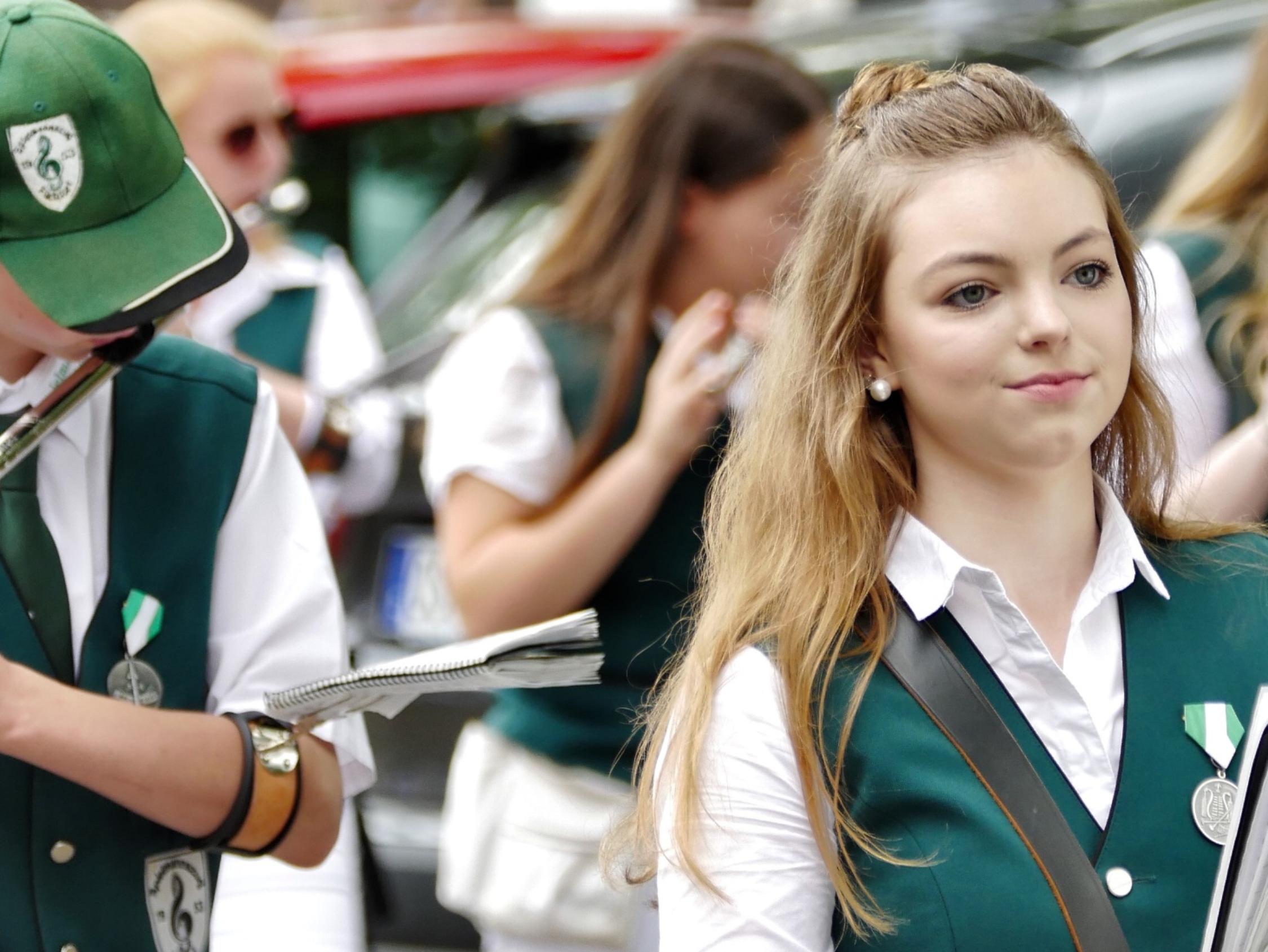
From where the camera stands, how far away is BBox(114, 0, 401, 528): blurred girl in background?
11.2ft

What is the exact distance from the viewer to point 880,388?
1928 millimetres

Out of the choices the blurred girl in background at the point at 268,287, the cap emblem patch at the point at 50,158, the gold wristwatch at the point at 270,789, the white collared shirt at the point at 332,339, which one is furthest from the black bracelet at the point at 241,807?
the white collared shirt at the point at 332,339

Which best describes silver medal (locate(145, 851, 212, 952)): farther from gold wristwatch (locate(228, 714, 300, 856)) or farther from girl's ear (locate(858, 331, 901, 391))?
girl's ear (locate(858, 331, 901, 391))

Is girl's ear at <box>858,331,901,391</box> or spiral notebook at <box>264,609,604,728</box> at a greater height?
girl's ear at <box>858,331,901,391</box>

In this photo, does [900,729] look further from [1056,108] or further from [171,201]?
[171,201]

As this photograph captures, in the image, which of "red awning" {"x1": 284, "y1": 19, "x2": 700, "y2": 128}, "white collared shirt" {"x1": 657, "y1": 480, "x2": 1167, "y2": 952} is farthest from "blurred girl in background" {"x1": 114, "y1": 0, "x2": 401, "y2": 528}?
"white collared shirt" {"x1": 657, "y1": 480, "x2": 1167, "y2": 952}

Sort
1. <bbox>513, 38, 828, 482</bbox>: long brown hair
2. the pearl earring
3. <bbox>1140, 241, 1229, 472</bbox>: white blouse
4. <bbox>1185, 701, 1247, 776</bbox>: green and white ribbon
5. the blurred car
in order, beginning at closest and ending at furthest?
<bbox>1185, 701, 1247, 776</bbox>: green and white ribbon < the pearl earring < <bbox>1140, 241, 1229, 472</bbox>: white blouse < <bbox>513, 38, 828, 482</bbox>: long brown hair < the blurred car

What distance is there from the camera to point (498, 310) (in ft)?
10.0

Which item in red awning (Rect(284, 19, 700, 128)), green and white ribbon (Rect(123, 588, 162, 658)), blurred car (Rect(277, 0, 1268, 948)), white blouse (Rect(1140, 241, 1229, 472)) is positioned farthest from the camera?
red awning (Rect(284, 19, 700, 128))

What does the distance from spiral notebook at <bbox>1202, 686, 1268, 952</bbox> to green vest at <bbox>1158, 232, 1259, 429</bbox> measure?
4.56 ft

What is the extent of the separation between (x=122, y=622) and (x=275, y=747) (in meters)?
0.22

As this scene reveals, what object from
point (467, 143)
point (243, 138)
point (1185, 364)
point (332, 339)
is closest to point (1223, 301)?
point (1185, 364)

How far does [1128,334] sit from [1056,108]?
0.26 meters

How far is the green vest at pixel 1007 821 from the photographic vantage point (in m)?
1.70
